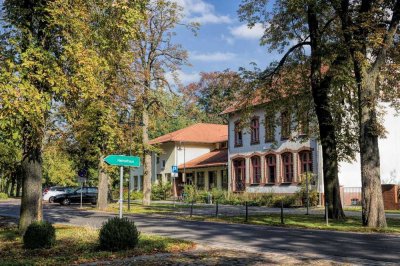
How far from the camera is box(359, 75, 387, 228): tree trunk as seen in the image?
1873 centimetres

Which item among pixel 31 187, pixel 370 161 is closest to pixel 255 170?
pixel 370 161

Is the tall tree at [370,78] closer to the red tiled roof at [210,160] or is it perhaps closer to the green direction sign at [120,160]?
the green direction sign at [120,160]

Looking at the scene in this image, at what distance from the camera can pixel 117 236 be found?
11.4m

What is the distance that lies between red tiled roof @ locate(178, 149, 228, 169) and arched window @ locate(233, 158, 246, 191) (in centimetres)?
193

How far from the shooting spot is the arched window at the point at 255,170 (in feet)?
144

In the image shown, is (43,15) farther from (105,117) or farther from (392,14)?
(392,14)

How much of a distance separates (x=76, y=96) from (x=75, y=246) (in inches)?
175

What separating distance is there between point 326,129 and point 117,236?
14706mm

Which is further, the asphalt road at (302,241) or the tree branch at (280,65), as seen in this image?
the tree branch at (280,65)

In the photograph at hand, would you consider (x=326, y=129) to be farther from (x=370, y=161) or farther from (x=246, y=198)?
(x=246, y=198)

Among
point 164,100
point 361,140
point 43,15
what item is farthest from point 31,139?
point 164,100

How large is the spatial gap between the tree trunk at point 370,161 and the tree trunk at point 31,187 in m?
12.1

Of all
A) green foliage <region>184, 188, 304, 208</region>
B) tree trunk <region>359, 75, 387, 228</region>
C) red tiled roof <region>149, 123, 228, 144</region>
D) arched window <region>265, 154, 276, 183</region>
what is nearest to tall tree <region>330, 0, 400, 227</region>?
tree trunk <region>359, 75, 387, 228</region>

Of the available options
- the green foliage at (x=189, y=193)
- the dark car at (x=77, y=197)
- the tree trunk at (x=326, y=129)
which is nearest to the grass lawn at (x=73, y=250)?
the tree trunk at (x=326, y=129)
